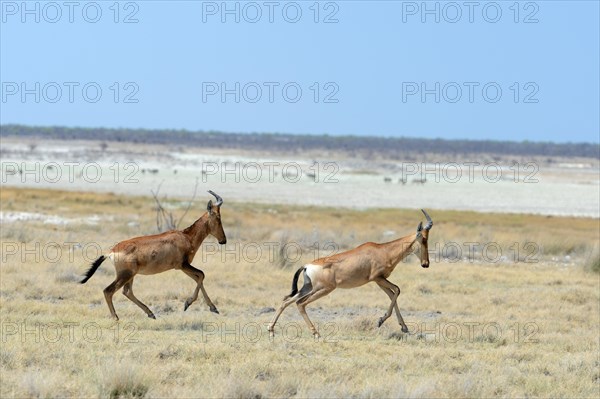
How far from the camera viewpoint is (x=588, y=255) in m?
25.7

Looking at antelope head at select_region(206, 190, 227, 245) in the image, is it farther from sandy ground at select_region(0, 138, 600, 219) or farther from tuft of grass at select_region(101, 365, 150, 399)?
sandy ground at select_region(0, 138, 600, 219)

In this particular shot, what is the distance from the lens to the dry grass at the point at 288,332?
1071 centimetres

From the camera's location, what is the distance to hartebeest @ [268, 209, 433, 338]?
14180 mm

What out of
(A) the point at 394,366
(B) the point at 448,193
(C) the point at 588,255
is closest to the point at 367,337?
(A) the point at 394,366

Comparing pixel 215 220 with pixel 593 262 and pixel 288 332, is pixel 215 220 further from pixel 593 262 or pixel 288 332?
pixel 593 262

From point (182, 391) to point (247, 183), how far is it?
58.3 metres

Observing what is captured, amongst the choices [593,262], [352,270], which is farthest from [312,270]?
[593,262]

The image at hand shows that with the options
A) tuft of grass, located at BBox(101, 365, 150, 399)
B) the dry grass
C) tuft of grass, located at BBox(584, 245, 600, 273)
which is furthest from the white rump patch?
tuft of grass, located at BBox(584, 245, 600, 273)

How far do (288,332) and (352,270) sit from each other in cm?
141

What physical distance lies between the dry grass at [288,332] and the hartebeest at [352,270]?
0.57m

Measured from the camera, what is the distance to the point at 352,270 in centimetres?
1428

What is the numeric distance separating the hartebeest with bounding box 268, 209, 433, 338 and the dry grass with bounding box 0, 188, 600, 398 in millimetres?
566

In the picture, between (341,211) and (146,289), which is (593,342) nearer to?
(146,289)

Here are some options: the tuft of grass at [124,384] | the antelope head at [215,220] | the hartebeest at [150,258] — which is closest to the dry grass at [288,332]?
the tuft of grass at [124,384]
